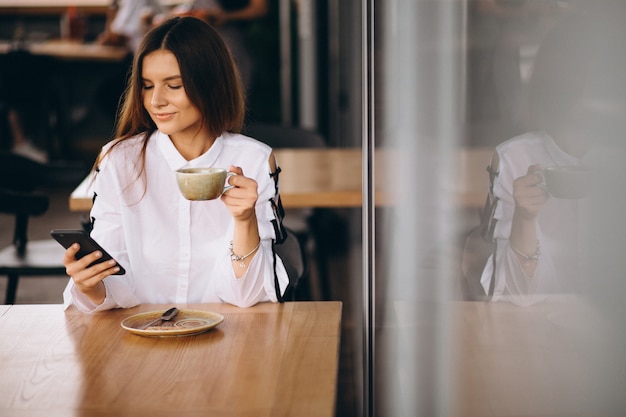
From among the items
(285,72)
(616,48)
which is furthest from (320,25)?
(616,48)

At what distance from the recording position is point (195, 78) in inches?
72.7

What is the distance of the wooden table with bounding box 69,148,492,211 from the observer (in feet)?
3.65

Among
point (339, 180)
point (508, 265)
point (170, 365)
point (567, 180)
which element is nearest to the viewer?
point (567, 180)

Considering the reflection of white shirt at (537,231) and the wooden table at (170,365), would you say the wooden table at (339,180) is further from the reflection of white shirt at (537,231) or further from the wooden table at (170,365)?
the wooden table at (170,365)

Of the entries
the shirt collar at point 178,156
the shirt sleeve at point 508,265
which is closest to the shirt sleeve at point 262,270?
the shirt collar at point 178,156

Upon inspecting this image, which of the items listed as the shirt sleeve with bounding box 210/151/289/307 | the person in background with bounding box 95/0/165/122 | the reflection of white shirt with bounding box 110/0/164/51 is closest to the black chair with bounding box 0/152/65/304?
the shirt sleeve with bounding box 210/151/289/307

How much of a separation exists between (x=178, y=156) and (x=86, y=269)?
1.29 ft

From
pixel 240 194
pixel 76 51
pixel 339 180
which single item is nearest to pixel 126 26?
pixel 76 51

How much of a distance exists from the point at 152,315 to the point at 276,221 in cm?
41

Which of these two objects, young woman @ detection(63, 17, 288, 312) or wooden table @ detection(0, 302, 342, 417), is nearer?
A: wooden table @ detection(0, 302, 342, 417)

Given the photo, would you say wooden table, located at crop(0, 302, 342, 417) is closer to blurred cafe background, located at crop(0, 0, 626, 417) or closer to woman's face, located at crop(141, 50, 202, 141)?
blurred cafe background, located at crop(0, 0, 626, 417)

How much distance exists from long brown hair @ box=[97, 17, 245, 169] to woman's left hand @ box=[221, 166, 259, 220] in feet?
0.97

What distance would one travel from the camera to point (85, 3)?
7559 mm

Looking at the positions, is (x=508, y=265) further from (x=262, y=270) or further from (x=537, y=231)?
(x=262, y=270)
